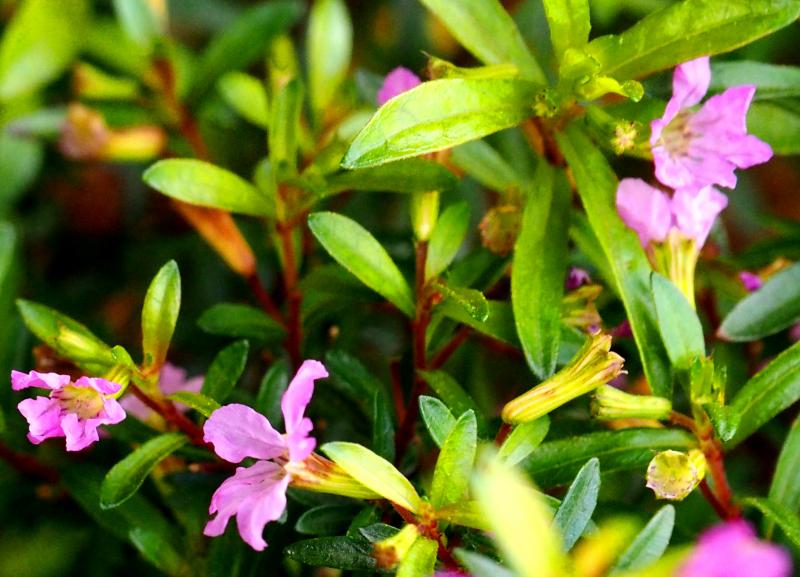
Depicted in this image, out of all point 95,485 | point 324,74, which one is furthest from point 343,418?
point 324,74

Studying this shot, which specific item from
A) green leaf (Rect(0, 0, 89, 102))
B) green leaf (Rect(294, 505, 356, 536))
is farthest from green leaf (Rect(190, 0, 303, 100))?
green leaf (Rect(294, 505, 356, 536))

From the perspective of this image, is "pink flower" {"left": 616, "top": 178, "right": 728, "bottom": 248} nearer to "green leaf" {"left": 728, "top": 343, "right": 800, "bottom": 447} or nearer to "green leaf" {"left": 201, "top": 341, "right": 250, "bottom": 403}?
"green leaf" {"left": 728, "top": 343, "right": 800, "bottom": 447}

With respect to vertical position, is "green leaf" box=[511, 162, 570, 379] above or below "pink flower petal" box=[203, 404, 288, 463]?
above

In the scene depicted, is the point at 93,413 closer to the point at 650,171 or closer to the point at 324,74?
the point at 324,74

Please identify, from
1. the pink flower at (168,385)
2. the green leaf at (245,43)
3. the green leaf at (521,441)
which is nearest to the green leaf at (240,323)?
the pink flower at (168,385)

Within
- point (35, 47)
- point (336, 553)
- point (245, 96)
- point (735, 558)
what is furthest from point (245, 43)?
point (735, 558)

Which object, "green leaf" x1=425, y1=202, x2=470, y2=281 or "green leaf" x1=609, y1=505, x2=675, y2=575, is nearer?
"green leaf" x1=609, y1=505, x2=675, y2=575
